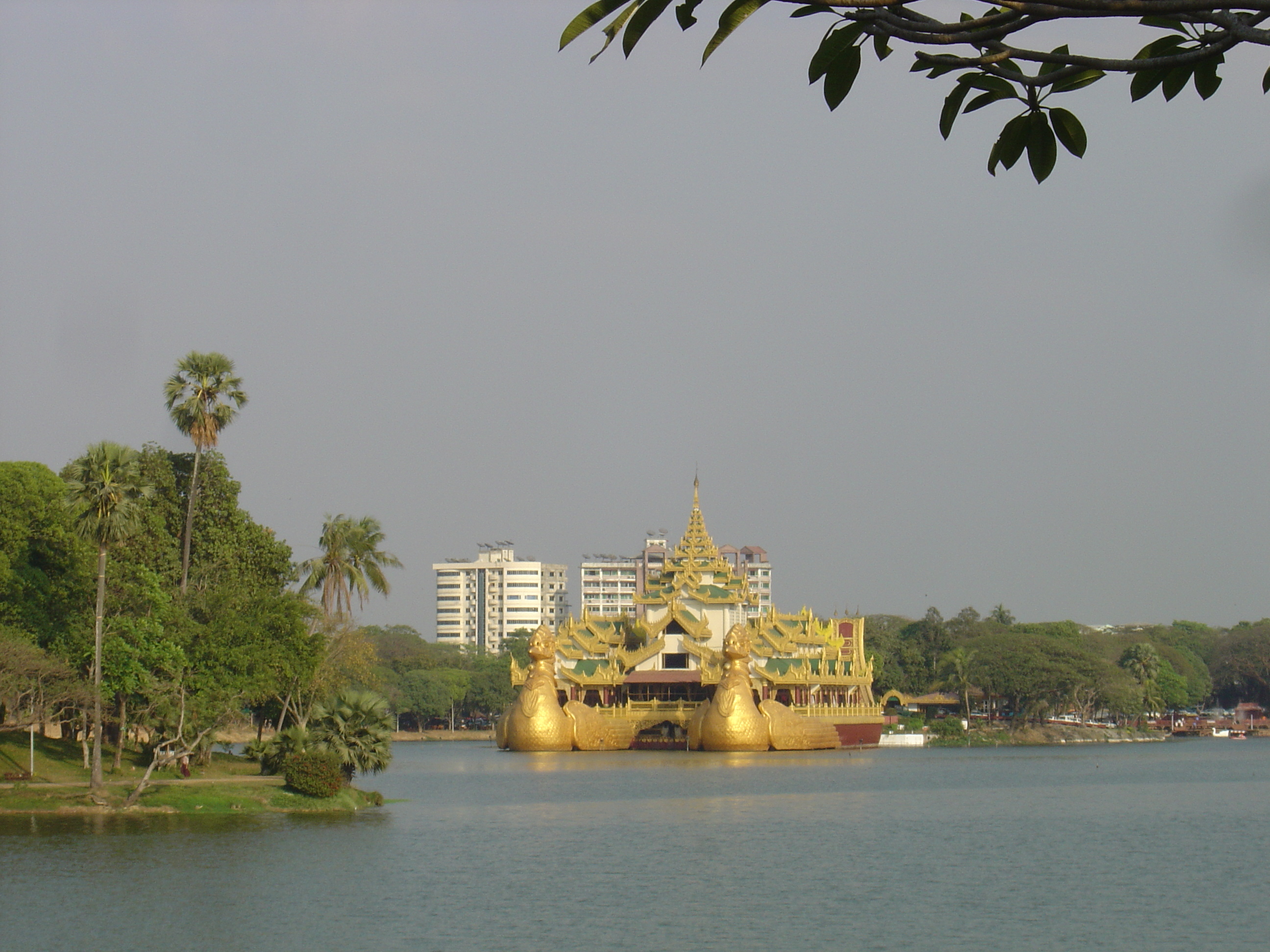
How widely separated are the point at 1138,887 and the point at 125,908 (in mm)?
18283

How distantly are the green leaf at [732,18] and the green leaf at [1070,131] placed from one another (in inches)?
45.2

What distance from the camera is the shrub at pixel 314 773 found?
3591 cm

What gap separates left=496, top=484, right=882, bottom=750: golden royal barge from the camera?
218ft

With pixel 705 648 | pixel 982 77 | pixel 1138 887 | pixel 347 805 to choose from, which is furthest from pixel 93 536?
pixel 705 648

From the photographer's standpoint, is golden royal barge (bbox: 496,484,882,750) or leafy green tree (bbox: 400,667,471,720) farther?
leafy green tree (bbox: 400,667,471,720)

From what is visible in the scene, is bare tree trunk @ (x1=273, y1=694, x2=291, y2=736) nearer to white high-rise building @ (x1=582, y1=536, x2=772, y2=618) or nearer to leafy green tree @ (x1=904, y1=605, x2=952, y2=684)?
leafy green tree @ (x1=904, y1=605, x2=952, y2=684)

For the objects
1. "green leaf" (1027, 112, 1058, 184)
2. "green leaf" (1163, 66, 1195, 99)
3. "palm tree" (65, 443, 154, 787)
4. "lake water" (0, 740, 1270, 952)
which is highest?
"palm tree" (65, 443, 154, 787)

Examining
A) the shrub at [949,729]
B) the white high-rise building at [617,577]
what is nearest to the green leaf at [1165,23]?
the shrub at [949,729]

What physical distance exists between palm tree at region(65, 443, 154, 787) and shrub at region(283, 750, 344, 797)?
14.9 feet

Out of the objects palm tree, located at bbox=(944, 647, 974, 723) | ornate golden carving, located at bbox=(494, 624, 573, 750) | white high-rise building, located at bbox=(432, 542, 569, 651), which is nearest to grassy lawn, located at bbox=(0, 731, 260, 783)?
ornate golden carving, located at bbox=(494, 624, 573, 750)

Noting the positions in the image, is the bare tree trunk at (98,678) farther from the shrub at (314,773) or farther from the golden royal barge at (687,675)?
the golden royal barge at (687,675)

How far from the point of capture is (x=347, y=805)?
37.7 metres

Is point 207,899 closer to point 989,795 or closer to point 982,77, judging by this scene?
point 982,77

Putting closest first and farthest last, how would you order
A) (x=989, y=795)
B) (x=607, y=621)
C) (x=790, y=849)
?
(x=790, y=849)
(x=989, y=795)
(x=607, y=621)
